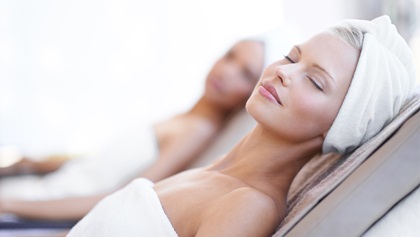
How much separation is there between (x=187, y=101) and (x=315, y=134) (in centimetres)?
211

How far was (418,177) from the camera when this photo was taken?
0.90 m

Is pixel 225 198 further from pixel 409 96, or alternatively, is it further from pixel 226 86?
pixel 226 86

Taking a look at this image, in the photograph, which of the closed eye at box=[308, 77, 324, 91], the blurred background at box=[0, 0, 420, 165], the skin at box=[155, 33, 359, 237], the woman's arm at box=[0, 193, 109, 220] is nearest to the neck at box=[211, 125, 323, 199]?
the skin at box=[155, 33, 359, 237]

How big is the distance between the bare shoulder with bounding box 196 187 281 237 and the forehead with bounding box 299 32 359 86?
0.25 metres

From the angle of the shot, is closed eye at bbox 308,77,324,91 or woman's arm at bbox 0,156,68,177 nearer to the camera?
closed eye at bbox 308,77,324,91

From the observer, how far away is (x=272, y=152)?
1154 millimetres

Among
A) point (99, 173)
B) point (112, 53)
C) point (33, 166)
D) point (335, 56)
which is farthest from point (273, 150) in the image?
point (112, 53)

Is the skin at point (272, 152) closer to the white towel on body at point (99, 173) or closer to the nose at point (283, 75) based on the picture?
the nose at point (283, 75)

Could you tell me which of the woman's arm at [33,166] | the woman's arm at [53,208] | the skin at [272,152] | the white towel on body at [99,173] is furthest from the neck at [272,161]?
the woman's arm at [33,166]

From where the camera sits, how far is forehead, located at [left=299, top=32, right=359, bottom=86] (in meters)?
1.07

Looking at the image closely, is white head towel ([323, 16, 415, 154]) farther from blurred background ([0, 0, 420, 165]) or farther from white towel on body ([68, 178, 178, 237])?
blurred background ([0, 0, 420, 165])

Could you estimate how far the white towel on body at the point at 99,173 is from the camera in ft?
6.45

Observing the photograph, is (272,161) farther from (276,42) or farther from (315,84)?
(276,42)

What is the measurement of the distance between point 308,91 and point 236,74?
0.92 meters
